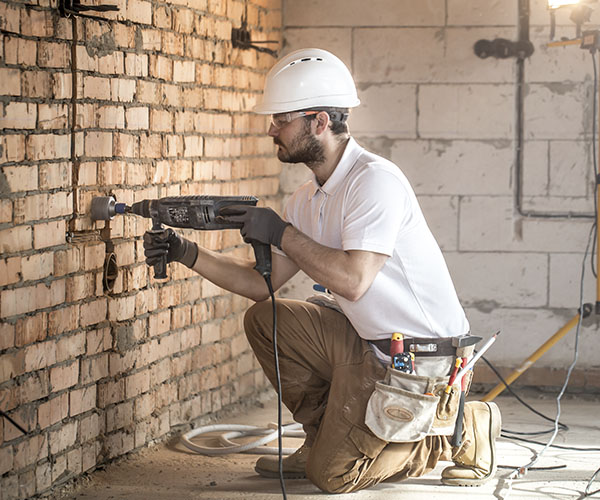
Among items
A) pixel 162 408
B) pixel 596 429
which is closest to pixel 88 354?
pixel 162 408

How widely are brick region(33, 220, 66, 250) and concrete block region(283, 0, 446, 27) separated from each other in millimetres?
1809

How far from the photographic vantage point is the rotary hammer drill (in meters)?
2.56

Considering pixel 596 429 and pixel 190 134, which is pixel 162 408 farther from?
pixel 596 429

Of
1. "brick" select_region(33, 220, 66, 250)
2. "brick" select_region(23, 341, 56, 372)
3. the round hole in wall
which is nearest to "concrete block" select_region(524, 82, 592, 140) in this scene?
the round hole in wall

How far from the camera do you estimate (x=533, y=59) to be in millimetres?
3818

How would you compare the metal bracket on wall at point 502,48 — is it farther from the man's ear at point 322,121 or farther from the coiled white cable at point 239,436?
A: the coiled white cable at point 239,436

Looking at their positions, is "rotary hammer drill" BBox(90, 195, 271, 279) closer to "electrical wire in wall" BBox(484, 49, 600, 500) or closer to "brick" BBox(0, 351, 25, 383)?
"brick" BBox(0, 351, 25, 383)

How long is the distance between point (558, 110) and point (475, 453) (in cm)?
173

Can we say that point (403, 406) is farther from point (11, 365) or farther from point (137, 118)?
point (137, 118)

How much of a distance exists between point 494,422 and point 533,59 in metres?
1.73

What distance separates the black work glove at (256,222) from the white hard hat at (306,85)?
32 centimetres

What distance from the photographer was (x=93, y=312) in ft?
8.89

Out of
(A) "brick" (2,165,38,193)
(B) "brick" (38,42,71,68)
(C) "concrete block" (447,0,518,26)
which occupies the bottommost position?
(A) "brick" (2,165,38,193)

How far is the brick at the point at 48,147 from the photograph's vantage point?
7.81 ft
